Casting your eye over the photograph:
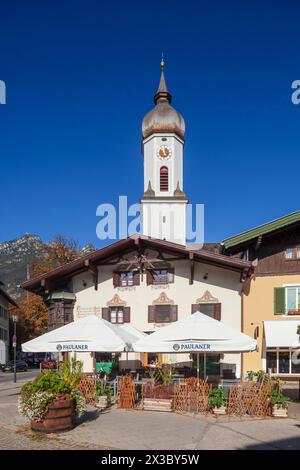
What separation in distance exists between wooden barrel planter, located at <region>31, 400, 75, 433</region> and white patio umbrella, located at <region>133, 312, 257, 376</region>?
3.34 m

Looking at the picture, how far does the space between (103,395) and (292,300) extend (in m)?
9.92

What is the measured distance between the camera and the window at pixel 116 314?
22.8 m

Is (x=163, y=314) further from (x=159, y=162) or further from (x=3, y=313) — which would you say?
(x=3, y=313)

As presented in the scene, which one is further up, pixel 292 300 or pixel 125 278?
pixel 125 278

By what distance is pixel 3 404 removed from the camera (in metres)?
16.1

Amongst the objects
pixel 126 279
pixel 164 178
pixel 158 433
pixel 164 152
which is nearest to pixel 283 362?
pixel 126 279

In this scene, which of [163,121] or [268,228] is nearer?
[268,228]

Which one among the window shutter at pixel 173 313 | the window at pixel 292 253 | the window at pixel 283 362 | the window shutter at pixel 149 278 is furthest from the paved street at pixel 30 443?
the window at pixel 292 253

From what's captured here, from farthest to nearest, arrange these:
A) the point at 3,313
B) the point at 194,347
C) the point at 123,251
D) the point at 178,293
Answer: the point at 3,313
the point at 123,251
the point at 178,293
the point at 194,347

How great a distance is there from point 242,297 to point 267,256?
6.86 feet

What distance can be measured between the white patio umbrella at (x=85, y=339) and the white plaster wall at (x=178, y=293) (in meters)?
6.56

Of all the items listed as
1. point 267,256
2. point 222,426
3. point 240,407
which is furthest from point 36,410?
point 267,256

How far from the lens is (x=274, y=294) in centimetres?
2148

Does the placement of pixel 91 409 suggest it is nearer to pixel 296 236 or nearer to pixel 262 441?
pixel 262 441
